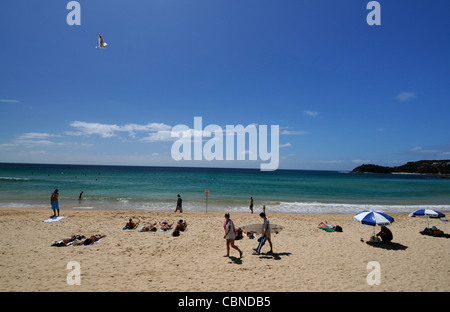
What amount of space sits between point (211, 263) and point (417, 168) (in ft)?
650

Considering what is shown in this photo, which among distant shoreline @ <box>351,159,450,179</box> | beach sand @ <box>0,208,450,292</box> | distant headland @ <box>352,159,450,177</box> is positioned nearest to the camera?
beach sand @ <box>0,208,450,292</box>

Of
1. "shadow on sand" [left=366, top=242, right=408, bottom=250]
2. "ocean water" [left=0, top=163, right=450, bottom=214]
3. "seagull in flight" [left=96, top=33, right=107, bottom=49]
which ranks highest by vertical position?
"seagull in flight" [left=96, top=33, right=107, bottom=49]

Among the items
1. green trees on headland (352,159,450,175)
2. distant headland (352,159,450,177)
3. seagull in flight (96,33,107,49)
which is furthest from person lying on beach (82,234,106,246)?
green trees on headland (352,159,450,175)

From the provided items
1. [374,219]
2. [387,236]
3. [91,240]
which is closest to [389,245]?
[387,236]

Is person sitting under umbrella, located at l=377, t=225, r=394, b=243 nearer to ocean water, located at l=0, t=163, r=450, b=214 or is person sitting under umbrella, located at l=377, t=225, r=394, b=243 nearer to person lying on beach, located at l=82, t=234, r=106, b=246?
ocean water, located at l=0, t=163, r=450, b=214

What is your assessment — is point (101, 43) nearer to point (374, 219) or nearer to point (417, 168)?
point (374, 219)

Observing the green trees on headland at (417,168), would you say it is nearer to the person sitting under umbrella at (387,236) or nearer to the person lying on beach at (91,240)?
the person sitting under umbrella at (387,236)

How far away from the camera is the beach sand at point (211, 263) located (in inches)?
233

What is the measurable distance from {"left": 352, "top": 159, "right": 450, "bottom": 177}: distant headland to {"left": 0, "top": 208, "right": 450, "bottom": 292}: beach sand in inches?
6886

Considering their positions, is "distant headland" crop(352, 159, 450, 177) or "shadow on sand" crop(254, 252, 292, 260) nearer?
"shadow on sand" crop(254, 252, 292, 260)

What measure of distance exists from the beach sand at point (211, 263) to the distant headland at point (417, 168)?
17491cm

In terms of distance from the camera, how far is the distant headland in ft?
459
